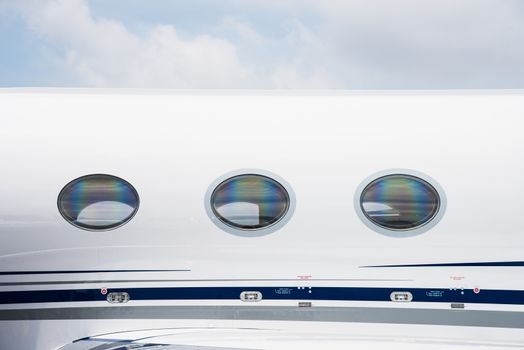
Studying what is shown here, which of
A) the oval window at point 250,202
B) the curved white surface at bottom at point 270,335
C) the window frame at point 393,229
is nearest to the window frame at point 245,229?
the oval window at point 250,202

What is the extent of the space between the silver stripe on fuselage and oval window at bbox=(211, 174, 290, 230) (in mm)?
620

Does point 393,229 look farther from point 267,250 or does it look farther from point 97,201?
point 97,201

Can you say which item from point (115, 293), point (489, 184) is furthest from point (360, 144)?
point (115, 293)

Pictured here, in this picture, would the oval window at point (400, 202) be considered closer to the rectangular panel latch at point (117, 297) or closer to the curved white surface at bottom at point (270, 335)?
the curved white surface at bottom at point (270, 335)

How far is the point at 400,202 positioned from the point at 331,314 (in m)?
0.95

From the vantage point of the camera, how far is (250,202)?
5.38 m

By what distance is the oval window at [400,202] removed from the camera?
5.35 m

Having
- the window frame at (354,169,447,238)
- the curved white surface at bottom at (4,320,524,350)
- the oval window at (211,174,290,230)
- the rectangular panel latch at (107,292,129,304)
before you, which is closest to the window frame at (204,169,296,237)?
the oval window at (211,174,290,230)

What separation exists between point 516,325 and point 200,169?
2.53 m

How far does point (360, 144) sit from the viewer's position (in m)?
5.39

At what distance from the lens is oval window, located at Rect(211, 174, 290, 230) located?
5.35 meters

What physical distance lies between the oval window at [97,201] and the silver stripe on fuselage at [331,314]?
654 millimetres

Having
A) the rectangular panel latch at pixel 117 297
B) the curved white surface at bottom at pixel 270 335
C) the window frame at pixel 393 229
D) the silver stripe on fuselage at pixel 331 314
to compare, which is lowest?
the curved white surface at bottom at pixel 270 335

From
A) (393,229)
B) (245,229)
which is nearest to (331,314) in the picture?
(393,229)
